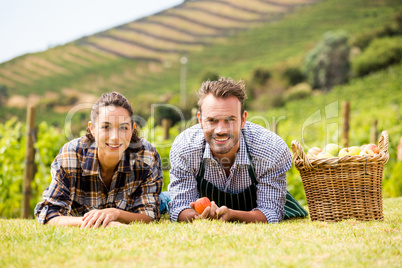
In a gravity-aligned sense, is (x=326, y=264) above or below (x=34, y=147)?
below

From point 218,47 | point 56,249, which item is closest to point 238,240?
point 56,249

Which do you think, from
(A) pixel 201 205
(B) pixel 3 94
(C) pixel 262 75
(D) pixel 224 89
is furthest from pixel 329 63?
(A) pixel 201 205

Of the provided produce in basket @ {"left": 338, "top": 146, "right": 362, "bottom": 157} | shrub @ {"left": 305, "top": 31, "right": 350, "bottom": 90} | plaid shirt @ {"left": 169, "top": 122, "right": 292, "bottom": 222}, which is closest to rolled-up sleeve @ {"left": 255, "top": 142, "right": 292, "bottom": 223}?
plaid shirt @ {"left": 169, "top": 122, "right": 292, "bottom": 222}

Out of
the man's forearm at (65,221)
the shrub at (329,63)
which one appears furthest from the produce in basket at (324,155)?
the shrub at (329,63)

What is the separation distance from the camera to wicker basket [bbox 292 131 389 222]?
3670 millimetres

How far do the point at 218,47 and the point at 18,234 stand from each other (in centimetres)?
6877

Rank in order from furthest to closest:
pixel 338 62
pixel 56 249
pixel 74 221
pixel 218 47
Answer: pixel 218 47, pixel 338 62, pixel 74 221, pixel 56 249

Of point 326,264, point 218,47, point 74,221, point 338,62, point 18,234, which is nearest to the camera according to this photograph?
point 326,264

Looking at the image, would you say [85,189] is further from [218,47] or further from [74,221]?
[218,47]

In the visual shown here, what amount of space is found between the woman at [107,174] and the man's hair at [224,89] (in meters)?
0.73

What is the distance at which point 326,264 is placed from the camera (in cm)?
214

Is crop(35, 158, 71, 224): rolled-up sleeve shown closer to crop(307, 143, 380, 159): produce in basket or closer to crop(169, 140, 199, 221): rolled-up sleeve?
crop(169, 140, 199, 221): rolled-up sleeve

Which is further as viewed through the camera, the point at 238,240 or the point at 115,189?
the point at 115,189

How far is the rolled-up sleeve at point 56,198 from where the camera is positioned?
3457mm
